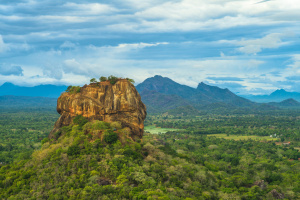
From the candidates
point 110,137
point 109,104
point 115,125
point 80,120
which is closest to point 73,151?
point 110,137

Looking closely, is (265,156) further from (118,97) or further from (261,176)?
(118,97)

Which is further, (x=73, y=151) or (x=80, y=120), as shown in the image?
(x=80, y=120)

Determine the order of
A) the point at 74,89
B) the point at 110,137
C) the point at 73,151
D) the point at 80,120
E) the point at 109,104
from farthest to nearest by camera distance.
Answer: the point at 74,89, the point at 109,104, the point at 80,120, the point at 110,137, the point at 73,151

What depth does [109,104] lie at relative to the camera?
57281 millimetres

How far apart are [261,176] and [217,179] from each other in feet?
45.5

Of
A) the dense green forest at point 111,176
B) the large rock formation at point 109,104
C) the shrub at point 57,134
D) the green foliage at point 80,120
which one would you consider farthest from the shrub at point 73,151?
the shrub at point 57,134

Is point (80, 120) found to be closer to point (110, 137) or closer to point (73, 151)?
point (73, 151)

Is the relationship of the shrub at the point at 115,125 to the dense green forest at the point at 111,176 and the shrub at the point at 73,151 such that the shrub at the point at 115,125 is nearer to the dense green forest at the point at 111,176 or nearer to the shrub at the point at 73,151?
the dense green forest at the point at 111,176

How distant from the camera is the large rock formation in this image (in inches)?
2248

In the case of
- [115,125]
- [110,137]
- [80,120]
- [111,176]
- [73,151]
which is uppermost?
[80,120]

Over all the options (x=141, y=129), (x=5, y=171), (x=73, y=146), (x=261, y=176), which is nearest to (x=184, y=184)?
(x=141, y=129)

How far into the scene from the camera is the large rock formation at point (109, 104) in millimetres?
57094

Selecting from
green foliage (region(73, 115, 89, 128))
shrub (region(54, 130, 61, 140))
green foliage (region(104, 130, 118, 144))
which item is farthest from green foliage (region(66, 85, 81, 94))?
green foliage (region(104, 130, 118, 144))

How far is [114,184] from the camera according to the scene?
4188cm
